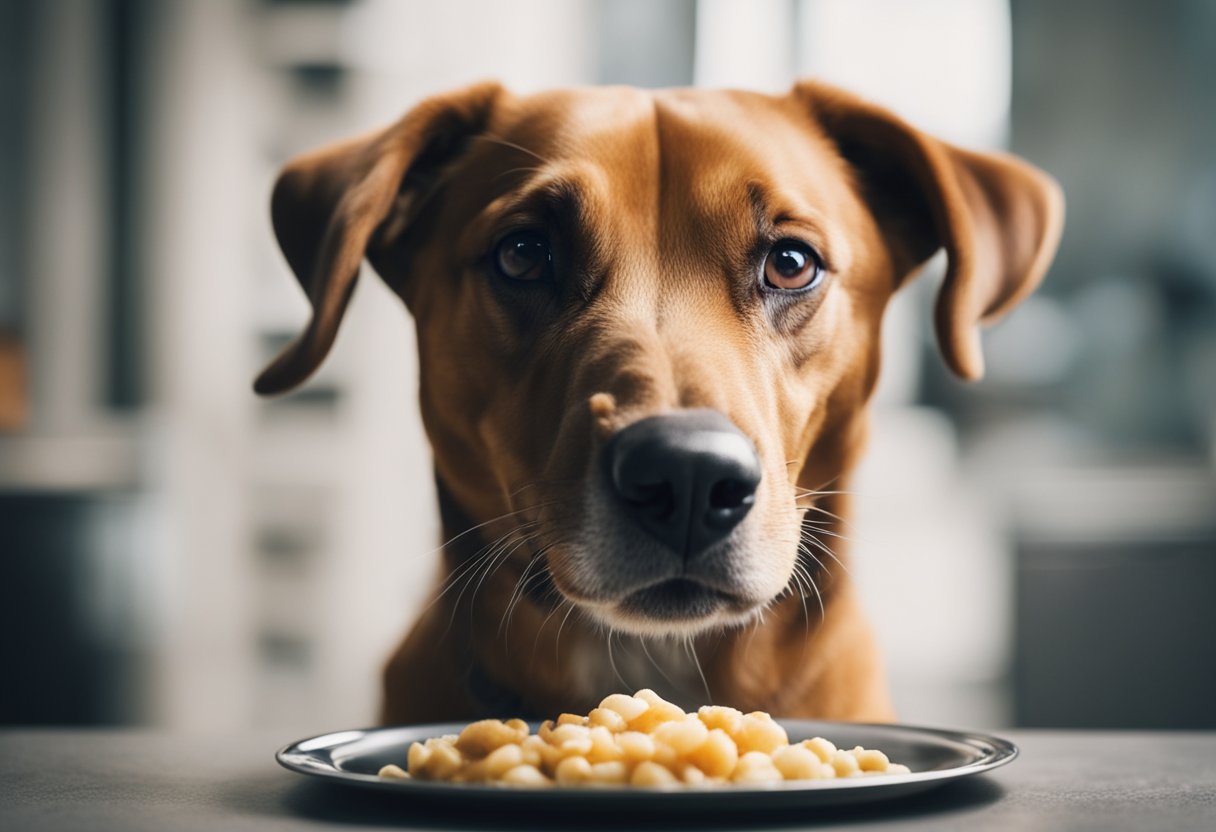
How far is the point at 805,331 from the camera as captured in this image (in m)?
1.63

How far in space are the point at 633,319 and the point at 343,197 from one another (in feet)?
1.46

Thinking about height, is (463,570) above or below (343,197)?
below

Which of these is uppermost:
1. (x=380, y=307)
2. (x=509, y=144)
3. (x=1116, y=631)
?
(x=509, y=144)

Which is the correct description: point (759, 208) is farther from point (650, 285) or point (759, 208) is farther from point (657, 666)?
point (657, 666)

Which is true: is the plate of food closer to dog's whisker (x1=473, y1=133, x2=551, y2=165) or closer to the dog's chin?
the dog's chin

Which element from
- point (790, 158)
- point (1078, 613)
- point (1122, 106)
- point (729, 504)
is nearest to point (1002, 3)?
point (1122, 106)

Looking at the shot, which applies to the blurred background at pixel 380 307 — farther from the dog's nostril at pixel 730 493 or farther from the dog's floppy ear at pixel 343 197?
the dog's nostril at pixel 730 493

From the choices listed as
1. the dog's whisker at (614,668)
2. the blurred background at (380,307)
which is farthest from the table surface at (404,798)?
the blurred background at (380,307)

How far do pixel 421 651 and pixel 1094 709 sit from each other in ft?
7.93

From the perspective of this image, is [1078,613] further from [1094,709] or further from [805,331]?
[805,331]

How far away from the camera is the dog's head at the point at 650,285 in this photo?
1319 millimetres

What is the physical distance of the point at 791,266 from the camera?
1614mm

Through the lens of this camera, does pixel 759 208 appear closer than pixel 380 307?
Yes

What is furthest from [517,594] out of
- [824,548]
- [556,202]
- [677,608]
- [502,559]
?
[556,202]
